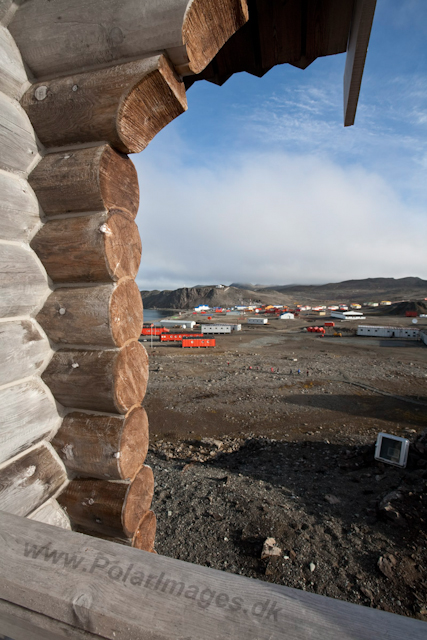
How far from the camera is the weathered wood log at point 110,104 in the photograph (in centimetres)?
183

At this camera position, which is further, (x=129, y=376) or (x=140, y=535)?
(x=140, y=535)

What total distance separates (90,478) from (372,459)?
761cm

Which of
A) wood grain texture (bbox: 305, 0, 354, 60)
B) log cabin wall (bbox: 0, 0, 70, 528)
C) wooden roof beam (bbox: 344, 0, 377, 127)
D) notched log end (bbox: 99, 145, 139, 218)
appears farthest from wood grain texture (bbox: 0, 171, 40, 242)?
wood grain texture (bbox: 305, 0, 354, 60)

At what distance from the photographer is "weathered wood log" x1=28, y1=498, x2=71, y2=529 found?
2.16 metres

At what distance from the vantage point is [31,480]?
2.07 meters

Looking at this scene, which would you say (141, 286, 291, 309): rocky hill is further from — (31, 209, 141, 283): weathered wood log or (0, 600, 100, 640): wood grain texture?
(0, 600, 100, 640): wood grain texture

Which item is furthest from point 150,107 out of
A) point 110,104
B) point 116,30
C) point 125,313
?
point 125,313

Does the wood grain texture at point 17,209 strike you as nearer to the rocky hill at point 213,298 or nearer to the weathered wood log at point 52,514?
the weathered wood log at point 52,514

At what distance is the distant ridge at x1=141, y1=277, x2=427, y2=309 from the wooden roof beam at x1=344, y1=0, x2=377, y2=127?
378ft

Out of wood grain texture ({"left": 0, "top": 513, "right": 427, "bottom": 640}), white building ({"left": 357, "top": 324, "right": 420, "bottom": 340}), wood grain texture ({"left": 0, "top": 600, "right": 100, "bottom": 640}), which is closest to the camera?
wood grain texture ({"left": 0, "top": 513, "right": 427, "bottom": 640})

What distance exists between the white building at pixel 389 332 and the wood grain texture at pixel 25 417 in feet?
136

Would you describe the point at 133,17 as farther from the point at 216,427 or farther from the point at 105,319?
the point at 216,427

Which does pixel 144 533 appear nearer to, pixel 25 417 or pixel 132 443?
pixel 132 443

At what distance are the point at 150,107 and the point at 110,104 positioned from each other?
25 cm
